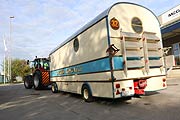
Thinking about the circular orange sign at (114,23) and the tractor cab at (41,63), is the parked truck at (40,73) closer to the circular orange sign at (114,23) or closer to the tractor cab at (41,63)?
the tractor cab at (41,63)

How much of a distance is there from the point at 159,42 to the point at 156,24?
0.87 m

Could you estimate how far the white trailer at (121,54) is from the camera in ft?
26.7

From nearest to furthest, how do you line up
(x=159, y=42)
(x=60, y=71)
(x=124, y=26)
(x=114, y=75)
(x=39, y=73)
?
(x=114, y=75) → (x=124, y=26) → (x=159, y=42) → (x=60, y=71) → (x=39, y=73)

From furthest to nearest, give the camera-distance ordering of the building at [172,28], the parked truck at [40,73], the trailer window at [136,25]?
the parked truck at [40,73], the building at [172,28], the trailer window at [136,25]

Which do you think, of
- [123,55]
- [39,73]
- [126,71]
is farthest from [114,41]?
[39,73]

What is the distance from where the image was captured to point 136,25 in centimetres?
906

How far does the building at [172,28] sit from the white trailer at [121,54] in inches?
418

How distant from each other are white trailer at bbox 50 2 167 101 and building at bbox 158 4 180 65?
418 inches

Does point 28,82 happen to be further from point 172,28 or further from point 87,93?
point 172,28

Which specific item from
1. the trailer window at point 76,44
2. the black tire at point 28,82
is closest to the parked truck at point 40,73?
the black tire at point 28,82

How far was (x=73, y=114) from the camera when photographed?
316 inches

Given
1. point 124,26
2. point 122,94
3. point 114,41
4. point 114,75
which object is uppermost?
point 124,26

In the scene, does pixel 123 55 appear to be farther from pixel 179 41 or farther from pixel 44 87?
pixel 179 41

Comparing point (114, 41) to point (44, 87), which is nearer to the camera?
point (114, 41)
